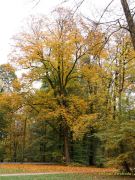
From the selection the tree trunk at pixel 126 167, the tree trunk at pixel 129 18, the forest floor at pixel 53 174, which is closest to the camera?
the tree trunk at pixel 129 18

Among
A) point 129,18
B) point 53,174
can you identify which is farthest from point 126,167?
point 129,18

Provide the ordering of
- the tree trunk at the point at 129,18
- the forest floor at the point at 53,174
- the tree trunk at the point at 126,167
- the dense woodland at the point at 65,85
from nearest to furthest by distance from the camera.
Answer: the tree trunk at the point at 129,18 → the forest floor at the point at 53,174 → the tree trunk at the point at 126,167 → the dense woodland at the point at 65,85

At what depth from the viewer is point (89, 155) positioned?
4403 centimetres

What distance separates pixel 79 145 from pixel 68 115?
Answer: 30.0 ft

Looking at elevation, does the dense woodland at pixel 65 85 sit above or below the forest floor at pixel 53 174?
above

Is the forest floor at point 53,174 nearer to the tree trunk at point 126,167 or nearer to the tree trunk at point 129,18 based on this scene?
the tree trunk at point 126,167

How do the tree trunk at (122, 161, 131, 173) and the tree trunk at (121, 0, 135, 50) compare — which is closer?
the tree trunk at (121, 0, 135, 50)

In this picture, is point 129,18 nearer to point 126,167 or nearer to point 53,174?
point 53,174

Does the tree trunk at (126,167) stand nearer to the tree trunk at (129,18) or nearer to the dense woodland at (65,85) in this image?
the dense woodland at (65,85)

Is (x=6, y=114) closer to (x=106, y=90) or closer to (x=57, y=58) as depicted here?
(x=57, y=58)

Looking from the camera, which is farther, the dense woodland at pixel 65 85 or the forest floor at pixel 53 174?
the dense woodland at pixel 65 85

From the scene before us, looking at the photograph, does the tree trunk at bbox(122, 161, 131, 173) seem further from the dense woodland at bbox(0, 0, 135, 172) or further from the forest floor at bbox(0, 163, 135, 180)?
the dense woodland at bbox(0, 0, 135, 172)

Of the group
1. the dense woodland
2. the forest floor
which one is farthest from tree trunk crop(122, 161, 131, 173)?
the dense woodland

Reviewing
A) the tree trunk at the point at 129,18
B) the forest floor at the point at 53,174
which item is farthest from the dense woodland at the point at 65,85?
the tree trunk at the point at 129,18
